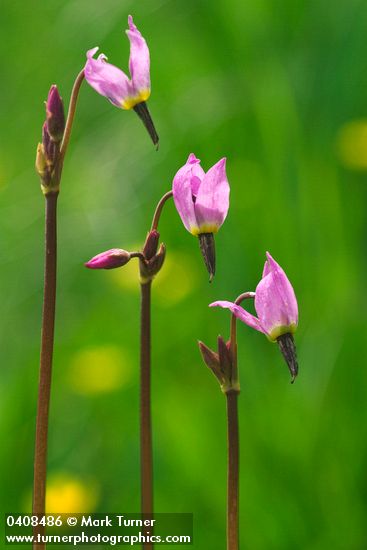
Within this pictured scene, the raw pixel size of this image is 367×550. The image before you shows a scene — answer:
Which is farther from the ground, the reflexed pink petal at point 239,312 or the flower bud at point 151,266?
the flower bud at point 151,266

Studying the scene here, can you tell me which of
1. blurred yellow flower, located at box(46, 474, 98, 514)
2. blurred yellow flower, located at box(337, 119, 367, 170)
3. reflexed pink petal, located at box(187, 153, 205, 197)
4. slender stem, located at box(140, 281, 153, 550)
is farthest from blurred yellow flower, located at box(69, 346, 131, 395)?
reflexed pink petal, located at box(187, 153, 205, 197)

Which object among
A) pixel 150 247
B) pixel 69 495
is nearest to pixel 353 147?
pixel 69 495

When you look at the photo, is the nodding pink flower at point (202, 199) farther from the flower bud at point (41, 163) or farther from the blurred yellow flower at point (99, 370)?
the blurred yellow flower at point (99, 370)

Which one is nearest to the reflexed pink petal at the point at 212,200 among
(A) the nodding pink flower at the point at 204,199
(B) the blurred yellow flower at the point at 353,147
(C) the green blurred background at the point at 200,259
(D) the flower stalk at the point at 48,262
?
(A) the nodding pink flower at the point at 204,199

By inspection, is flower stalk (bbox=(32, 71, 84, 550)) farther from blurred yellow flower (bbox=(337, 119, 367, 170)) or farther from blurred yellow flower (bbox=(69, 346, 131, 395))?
blurred yellow flower (bbox=(337, 119, 367, 170))

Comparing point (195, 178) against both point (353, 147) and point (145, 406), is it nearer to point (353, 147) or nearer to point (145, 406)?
point (145, 406)

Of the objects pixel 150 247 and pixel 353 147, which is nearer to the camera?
pixel 150 247
